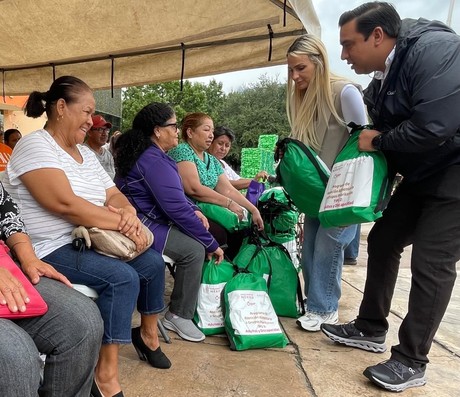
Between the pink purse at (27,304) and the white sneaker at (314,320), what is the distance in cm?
191

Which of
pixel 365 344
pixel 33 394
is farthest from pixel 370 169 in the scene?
pixel 33 394

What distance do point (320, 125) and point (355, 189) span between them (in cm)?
82

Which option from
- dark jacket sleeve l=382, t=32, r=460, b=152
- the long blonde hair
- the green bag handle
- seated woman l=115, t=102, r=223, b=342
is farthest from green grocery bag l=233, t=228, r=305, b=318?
dark jacket sleeve l=382, t=32, r=460, b=152

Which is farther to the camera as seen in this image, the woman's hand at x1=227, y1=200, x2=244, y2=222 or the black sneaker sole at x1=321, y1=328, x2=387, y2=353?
the woman's hand at x1=227, y1=200, x2=244, y2=222

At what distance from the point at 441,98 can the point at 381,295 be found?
3.97 feet

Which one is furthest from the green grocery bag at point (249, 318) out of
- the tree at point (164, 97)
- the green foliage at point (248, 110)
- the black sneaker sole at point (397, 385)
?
the green foliage at point (248, 110)

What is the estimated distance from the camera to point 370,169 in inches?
80.0

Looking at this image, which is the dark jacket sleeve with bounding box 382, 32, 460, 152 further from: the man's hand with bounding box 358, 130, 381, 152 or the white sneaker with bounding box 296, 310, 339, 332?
the white sneaker with bounding box 296, 310, 339, 332

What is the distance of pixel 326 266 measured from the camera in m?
2.76

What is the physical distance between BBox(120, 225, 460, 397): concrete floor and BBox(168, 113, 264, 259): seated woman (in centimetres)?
88

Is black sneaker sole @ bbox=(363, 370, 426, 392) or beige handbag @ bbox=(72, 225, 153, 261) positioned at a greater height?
beige handbag @ bbox=(72, 225, 153, 261)

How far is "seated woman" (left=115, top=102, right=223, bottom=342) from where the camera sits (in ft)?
7.91

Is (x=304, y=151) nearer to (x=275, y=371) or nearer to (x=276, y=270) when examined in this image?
(x=276, y=270)

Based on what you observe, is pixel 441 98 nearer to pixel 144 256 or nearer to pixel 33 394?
pixel 144 256
